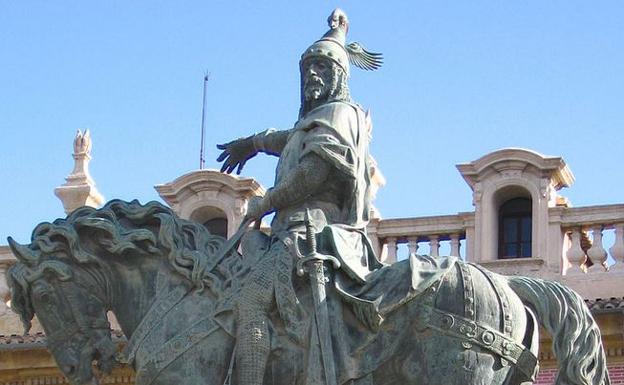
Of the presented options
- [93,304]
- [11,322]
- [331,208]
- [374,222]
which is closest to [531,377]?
[331,208]

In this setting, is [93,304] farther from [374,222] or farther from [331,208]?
[374,222]

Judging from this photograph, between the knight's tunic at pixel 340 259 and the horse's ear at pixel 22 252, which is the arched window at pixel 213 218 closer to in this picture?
the knight's tunic at pixel 340 259

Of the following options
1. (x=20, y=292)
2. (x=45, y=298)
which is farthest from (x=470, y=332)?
(x=20, y=292)

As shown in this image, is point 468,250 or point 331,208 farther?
point 468,250

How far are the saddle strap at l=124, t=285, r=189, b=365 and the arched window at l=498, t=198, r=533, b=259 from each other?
629 inches

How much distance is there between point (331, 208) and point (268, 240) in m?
0.48

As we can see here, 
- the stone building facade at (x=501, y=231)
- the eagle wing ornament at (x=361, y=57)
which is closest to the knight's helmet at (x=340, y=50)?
the eagle wing ornament at (x=361, y=57)

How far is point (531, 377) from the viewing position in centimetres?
1731

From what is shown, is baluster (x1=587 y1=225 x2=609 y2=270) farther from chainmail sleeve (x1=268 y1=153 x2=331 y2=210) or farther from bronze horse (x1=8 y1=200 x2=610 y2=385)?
chainmail sleeve (x1=268 y1=153 x2=331 y2=210)

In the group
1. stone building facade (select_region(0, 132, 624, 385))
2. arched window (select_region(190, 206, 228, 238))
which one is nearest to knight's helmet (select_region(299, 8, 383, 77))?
stone building facade (select_region(0, 132, 624, 385))

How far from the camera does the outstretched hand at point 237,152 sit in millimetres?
18531

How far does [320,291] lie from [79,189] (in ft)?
58.4

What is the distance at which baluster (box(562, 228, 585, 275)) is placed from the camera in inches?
1280

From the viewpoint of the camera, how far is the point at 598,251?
32250 mm
